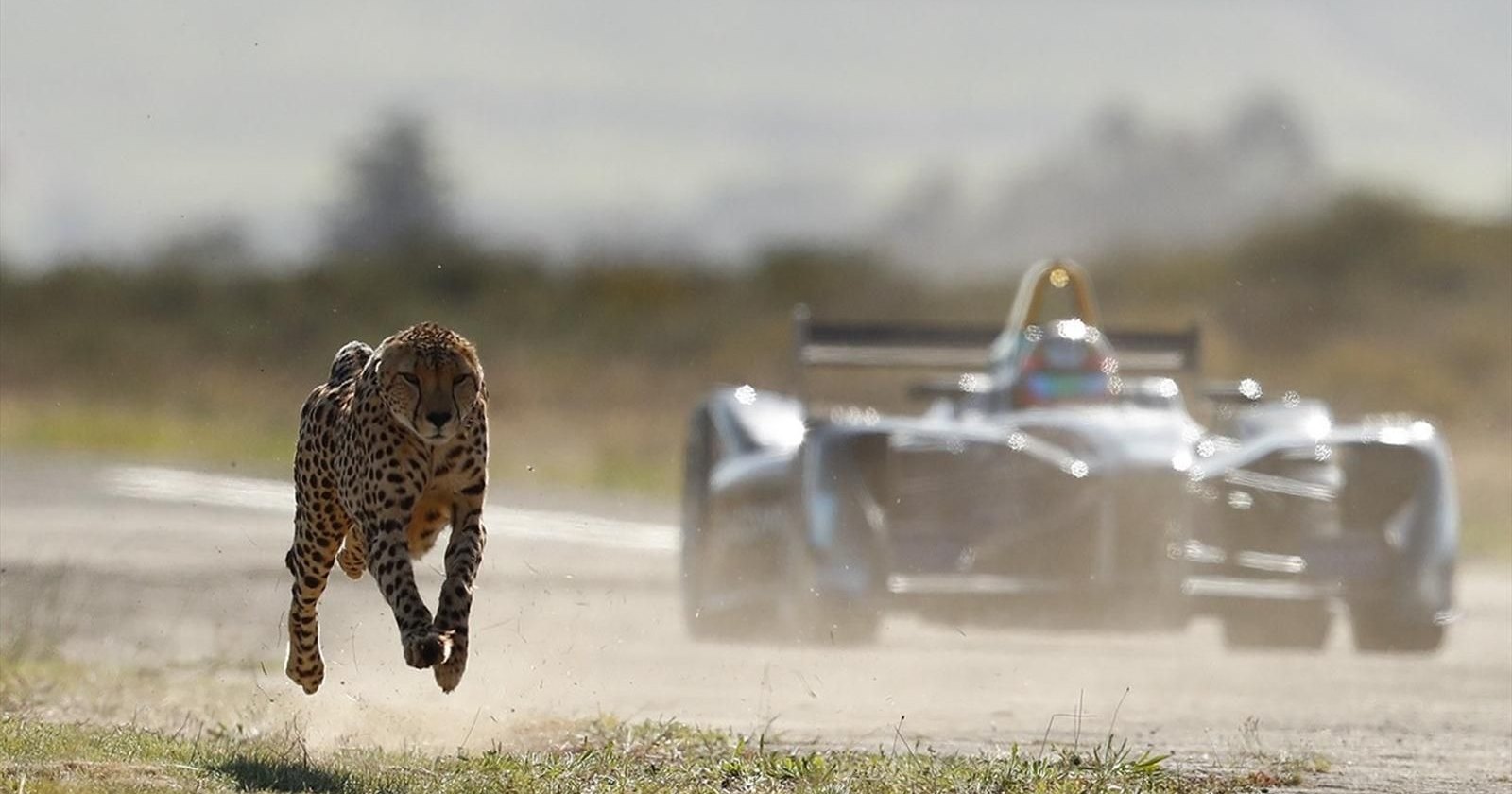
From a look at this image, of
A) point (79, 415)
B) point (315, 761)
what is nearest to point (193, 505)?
point (79, 415)

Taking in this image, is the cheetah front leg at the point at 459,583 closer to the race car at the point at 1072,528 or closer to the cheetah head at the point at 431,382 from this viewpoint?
the cheetah head at the point at 431,382

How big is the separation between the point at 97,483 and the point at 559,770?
21738mm

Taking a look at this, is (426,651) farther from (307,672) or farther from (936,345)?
(936,345)

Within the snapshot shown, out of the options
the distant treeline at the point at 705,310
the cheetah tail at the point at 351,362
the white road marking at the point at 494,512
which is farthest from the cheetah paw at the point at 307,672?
the white road marking at the point at 494,512

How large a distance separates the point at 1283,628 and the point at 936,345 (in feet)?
12.9

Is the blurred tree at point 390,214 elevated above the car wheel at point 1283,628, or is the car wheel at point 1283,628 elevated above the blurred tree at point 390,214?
the blurred tree at point 390,214

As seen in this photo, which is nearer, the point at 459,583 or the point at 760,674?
the point at 459,583

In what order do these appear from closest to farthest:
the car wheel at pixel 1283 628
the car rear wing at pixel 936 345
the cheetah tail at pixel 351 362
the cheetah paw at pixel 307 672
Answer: the cheetah tail at pixel 351 362, the cheetah paw at pixel 307 672, the car wheel at pixel 1283 628, the car rear wing at pixel 936 345

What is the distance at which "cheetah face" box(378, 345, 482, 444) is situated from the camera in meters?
9.80

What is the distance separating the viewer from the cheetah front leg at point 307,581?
11000mm

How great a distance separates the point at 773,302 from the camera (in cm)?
3947

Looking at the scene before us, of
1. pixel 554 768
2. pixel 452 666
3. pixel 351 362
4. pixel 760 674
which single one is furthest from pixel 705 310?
pixel 452 666

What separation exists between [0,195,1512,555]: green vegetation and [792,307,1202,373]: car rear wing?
3.85 ft

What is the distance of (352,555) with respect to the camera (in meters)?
11.2
